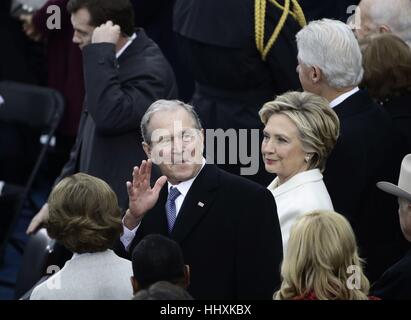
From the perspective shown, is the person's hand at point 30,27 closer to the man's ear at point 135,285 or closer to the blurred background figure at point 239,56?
the blurred background figure at point 239,56

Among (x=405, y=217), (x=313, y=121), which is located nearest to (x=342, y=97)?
(x=313, y=121)

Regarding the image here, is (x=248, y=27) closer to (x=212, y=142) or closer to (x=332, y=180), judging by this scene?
(x=212, y=142)

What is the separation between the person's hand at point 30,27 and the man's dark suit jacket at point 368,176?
3413mm

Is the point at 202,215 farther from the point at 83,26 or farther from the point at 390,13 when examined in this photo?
the point at 390,13

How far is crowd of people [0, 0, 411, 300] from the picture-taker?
165 inches

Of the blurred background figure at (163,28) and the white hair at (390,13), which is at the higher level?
the white hair at (390,13)

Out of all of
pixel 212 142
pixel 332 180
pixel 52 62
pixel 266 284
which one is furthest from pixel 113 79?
pixel 52 62

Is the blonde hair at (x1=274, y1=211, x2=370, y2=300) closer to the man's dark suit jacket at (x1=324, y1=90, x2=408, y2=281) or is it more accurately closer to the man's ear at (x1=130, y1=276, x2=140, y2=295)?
the man's ear at (x1=130, y1=276, x2=140, y2=295)

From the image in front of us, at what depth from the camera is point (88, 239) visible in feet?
14.0

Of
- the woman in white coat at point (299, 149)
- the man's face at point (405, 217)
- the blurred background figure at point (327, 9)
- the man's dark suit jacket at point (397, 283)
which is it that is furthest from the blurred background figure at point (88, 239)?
the blurred background figure at point (327, 9)

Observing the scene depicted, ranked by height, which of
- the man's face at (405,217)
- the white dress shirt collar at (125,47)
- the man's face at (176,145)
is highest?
the white dress shirt collar at (125,47)

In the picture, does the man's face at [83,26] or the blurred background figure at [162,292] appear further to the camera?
the man's face at [83,26]

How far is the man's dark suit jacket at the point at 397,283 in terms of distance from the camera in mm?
4301

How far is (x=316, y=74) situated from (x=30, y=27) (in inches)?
131
